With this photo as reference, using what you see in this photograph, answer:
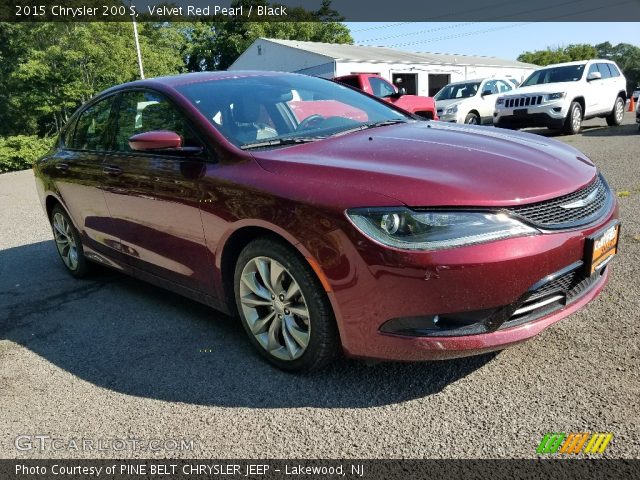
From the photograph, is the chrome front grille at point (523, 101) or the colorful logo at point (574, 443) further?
the chrome front grille at point (523, 101)

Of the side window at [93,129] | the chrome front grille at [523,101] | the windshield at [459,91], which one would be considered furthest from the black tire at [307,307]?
the windshield at [459,91]

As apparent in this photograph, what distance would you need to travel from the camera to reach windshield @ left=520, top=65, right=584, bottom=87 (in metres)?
13.2

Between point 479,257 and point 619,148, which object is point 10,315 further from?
point 619,148

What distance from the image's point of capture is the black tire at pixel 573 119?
12.6m

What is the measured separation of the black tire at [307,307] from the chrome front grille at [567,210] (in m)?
0.94

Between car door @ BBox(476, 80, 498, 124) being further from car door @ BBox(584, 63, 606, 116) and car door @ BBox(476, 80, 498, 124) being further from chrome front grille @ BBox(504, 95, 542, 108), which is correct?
car door @ BBox(584, 63, 606, 116)

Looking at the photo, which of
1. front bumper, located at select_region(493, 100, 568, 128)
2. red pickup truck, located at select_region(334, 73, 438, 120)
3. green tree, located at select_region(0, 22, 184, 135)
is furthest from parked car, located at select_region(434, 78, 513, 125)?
green tree, located at select_region(0, 22, 184, 135)

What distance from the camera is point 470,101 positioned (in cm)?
1446

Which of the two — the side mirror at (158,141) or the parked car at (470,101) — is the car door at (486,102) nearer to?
the parked car at (470,101)

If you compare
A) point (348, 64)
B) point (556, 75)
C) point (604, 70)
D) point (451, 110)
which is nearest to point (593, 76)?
point (556, 75)

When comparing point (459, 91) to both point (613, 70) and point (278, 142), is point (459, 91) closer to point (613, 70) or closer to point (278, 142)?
point (613, 70)

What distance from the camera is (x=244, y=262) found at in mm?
2836

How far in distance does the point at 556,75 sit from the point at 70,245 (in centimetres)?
1270

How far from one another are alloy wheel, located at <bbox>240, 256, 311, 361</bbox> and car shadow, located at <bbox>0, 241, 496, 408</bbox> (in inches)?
6.5
